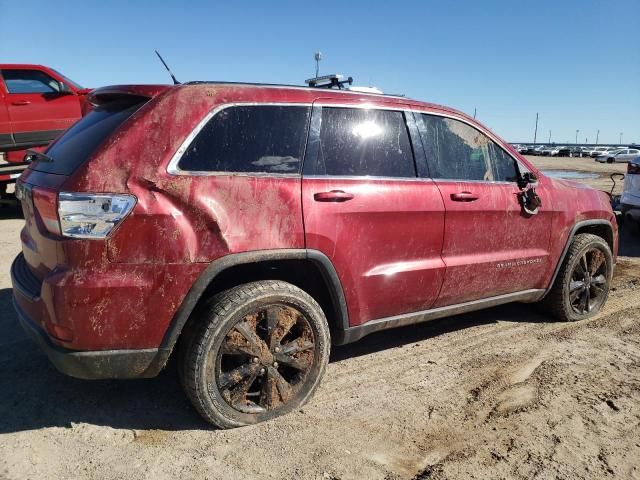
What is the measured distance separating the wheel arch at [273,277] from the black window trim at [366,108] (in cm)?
50

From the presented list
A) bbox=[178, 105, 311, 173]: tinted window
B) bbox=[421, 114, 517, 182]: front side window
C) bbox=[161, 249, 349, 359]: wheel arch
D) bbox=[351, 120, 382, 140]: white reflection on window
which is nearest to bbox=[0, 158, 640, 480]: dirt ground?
bbox=[161, 249, 349, 359]: wheel arch

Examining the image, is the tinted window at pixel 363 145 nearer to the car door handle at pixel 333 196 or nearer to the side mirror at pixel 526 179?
the car door handle at pixel 333 196

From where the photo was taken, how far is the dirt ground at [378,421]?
2.51m

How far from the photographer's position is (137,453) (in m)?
2.59

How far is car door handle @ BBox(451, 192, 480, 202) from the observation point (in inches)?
139

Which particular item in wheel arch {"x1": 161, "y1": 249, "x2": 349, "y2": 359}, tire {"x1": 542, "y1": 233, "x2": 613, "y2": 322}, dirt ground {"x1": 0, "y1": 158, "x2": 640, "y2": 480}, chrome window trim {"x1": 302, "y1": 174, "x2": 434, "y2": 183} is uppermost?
chrome window trim {"x1": 302, "y1": 174, "x2": 434, "y2": 183}

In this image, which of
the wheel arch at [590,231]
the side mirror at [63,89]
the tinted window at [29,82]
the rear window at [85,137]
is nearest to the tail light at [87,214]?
the rear window at [85,137]

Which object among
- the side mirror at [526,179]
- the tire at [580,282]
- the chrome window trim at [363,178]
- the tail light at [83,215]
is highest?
the chrome window trim at [363,178]

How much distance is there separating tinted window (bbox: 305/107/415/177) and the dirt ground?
1392 millimetres

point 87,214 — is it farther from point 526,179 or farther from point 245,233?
point 526,179

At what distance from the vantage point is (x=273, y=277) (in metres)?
3.06

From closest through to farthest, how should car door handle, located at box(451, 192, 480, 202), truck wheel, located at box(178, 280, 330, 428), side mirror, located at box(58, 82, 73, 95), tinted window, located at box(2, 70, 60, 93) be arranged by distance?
truck wheel, located at box(178, 280, 330, 428)
car door handle, located at box(451, 192, 480, 202)
tinted window, located at box(2, 70, 60, 93)
side mirror, located at box(58, 82, 73, 95)

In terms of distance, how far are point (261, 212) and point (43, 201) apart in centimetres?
108

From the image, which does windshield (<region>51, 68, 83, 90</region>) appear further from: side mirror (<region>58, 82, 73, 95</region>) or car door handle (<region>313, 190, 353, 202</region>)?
car door handle (<region>313, 190, 353, 202</region>)
